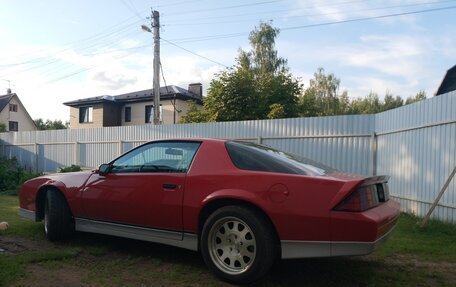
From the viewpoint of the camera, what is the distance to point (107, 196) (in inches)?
198

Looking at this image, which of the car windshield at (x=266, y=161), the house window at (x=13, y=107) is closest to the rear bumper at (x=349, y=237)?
the car windshield at (x=266, y=161)

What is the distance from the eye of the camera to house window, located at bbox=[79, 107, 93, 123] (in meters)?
37.8

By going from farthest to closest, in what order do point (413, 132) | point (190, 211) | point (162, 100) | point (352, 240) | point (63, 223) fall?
1. point (162, 100)
2. point (413, 132)
3. point (63, 223)
4. point (190, 211)
5. point (352, 240)

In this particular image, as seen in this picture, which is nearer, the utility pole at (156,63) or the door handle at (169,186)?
the door handle at (169,186)

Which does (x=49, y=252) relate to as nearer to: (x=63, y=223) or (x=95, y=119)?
(x=63, y=223)

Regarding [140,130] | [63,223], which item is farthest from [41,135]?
[63,223]

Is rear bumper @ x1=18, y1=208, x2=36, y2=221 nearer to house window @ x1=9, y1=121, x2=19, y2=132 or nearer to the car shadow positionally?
the car shadow

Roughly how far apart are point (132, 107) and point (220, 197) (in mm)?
33402

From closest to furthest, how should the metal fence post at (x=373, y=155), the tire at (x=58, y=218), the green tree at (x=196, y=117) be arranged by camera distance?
the tire at (x=58, y=218), the metal fence post at (x=373, y=155), the green tree at (x=196, y=117)

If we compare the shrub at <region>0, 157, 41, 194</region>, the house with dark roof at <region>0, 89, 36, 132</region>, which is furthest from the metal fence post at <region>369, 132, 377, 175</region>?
the house with dark roof at <region>0, 89, 36, 132</region>

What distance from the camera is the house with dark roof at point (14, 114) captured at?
5006 centimetres

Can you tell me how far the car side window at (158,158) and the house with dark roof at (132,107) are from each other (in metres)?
28.3

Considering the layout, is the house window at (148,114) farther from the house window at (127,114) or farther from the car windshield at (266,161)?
the car windshield at (266,161)

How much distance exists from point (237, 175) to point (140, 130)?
11227mm
